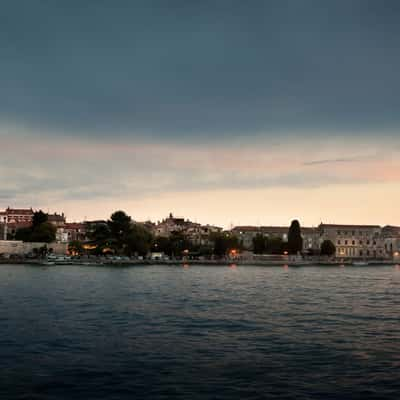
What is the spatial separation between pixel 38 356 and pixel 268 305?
18.1m

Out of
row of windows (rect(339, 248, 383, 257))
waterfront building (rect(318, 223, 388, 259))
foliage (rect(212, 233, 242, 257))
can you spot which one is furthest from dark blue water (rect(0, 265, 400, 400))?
row of windows (rect(339, 248, 383, 257))

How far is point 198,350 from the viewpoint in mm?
18672

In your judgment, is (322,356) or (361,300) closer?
(322,356)

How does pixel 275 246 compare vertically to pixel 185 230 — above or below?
below

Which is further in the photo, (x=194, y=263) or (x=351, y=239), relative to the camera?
(x=351, y=239)

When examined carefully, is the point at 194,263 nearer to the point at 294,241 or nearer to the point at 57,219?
the point at 294,241

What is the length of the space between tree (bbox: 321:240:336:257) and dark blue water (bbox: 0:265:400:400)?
352ft

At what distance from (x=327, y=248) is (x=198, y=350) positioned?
4905 inches

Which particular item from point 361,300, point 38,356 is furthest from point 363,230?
point 38,356

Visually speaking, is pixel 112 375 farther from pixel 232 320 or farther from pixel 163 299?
pixel 163 299

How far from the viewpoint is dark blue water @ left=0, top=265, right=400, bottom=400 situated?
14.1m

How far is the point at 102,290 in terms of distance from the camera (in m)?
43.7

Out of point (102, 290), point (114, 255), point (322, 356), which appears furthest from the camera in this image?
point (114, 255)

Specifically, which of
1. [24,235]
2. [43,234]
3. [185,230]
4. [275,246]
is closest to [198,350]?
[43,234]
